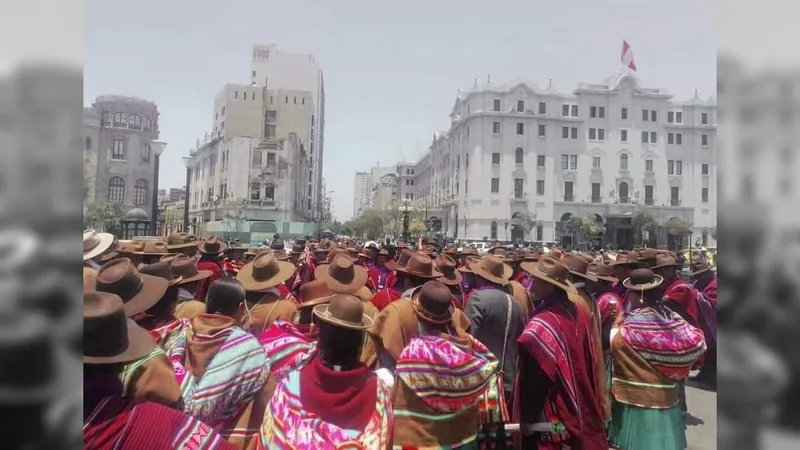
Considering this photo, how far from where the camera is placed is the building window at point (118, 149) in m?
49.3

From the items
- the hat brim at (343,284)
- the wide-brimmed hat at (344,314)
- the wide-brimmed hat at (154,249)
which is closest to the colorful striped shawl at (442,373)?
the wide-brimmed hat at (344,314)

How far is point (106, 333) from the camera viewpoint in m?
1.59

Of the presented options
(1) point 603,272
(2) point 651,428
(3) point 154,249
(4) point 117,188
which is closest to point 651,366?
(2) point 651,428

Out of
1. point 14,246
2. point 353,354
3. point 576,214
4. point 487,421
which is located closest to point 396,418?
point 353,354

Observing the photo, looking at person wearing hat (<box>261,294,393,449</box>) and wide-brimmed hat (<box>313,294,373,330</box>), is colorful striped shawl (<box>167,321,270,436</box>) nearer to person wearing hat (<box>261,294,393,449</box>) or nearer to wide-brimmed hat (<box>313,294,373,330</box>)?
person wearing hat (<box>261,294,393,449</box>)

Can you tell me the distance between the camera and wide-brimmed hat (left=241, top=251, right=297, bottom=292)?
4117 millimetres

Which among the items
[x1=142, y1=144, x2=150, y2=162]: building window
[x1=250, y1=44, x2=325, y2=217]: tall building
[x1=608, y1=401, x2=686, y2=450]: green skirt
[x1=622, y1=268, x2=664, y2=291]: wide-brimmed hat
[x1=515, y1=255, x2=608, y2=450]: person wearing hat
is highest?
[x1=250, y1=44, x2=325, y2=217]: tall building

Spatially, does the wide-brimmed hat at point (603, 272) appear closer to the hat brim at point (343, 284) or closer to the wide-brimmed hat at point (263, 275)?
the hat brim at point (343, 284)

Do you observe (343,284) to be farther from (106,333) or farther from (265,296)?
(106,333)

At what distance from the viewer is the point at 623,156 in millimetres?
56625

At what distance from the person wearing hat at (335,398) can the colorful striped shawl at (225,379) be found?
1.03ft

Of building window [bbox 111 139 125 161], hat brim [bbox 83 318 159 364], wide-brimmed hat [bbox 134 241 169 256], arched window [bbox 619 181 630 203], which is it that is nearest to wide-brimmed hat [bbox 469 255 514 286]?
hat brim [bbox 83 318 159 364]

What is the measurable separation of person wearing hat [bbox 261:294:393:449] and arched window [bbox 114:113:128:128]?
52.3m

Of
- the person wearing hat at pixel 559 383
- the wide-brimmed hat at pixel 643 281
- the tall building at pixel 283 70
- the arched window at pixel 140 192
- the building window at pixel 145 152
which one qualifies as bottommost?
the person wearing hat at pixel 559 383
